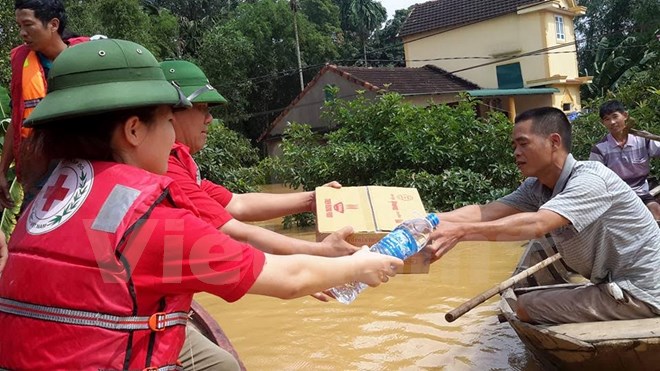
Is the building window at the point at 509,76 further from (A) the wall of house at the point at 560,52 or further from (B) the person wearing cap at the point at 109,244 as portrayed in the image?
(B) the person wearing cap at the point at 109,244

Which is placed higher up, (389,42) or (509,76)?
(389,42)

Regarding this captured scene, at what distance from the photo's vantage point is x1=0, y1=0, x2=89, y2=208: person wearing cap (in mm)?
3385

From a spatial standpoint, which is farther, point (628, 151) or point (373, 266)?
point (628, 151)

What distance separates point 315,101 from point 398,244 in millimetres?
20085

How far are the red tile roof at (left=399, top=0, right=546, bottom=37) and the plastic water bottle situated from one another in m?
22.3

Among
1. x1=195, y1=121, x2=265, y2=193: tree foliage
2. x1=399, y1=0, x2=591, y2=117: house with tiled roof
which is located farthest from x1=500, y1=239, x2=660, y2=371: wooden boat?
x1=399, y1=0, x2=591, y2=117: house with tiled roof

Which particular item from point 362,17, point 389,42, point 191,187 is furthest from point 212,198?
point 389,42

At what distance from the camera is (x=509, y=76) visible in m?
24.2

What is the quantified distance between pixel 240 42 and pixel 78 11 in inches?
309

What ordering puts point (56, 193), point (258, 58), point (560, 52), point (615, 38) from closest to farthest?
point (56, 193) → point (560, 52) → point (258, 58) → point (615, 38)

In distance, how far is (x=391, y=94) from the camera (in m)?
12.0

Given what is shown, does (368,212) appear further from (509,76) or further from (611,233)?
(509,76)

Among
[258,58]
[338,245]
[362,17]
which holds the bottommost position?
[338,245]

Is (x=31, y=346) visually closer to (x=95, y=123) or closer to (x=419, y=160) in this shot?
(x=95, y=123)
